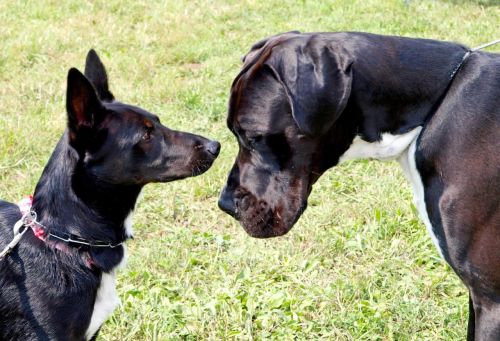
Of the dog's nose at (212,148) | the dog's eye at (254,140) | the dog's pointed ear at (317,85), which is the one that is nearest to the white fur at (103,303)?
the dog's nose at (212,148)

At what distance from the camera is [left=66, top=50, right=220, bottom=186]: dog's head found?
306 centimetres

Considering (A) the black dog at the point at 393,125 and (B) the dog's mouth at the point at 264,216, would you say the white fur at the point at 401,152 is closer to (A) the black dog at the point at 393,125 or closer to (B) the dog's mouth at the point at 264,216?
(A) the black dog at the point at 393,125

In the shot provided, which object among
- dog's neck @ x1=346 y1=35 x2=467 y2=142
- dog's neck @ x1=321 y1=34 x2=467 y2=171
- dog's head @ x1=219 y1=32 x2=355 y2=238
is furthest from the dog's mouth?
dog's neck @ x1=346 y1=35 x2=467 y2=142

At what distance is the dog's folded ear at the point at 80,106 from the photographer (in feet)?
9.66

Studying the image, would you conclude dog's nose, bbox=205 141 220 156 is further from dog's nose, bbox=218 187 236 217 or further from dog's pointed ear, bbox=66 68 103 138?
dog's pointed ear, bbox=66 68 103 138

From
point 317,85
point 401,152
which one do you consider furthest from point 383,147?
point 317,85

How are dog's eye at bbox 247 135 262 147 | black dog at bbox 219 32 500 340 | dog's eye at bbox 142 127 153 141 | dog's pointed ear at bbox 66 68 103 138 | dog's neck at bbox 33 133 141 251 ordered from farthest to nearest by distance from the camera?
1. dog's eye at bbox 142 127 153 141
2. dog's neck at bbox 33 133 141 251
3. dog's pointed ear at bbox 66 68 103 138
4. dog's eye at bbox 247 135 262 147
5. black dog at bbox 219 32 500 340

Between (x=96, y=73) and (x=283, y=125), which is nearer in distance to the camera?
(x=283, y=125)

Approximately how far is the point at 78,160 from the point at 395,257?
2.05 m

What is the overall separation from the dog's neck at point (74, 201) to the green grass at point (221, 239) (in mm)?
771

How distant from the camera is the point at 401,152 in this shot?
2791mm

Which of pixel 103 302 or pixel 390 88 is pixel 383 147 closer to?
pixel 390 88

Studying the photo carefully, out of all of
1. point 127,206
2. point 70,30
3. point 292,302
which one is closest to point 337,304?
Result: point 292,302

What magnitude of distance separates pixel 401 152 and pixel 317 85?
48cm
